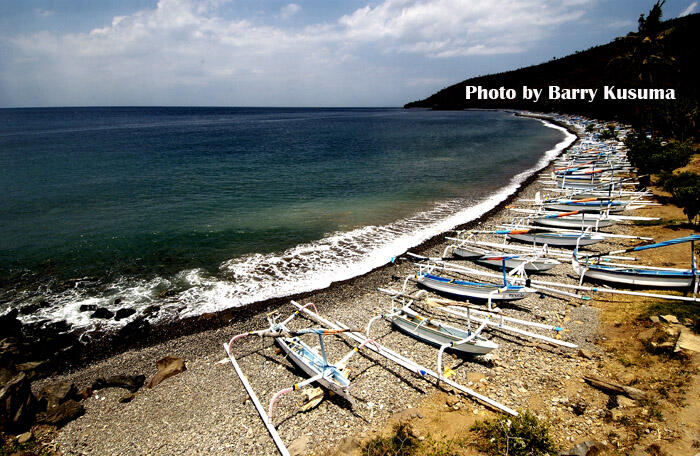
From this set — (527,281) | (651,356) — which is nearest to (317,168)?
(527,281)

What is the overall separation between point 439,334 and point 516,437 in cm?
416

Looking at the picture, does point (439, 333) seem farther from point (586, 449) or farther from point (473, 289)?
point (586, 449)

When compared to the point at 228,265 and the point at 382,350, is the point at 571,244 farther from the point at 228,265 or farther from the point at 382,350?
the point at 228,265

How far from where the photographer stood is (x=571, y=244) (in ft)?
63.5

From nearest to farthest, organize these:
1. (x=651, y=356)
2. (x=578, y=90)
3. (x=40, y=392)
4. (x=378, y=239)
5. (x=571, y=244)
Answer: (x=651, y=356), (x=40, y=392), (x=571, y=244), (x=378, y=239), (x=578, y=90)

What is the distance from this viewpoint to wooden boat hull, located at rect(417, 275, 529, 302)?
13.5 m

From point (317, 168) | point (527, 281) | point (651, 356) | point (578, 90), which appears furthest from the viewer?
point (578, 90)

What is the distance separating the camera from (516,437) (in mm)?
7711

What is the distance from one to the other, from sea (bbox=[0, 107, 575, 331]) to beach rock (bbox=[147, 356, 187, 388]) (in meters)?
3.42

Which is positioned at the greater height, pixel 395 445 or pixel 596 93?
pixel 596 93

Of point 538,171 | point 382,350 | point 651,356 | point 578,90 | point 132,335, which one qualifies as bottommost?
point 132,335

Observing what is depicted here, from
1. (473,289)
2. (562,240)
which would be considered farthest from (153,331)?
(562,240)

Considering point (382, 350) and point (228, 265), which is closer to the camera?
point (382, 350)

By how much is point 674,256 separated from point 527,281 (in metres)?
8.96
